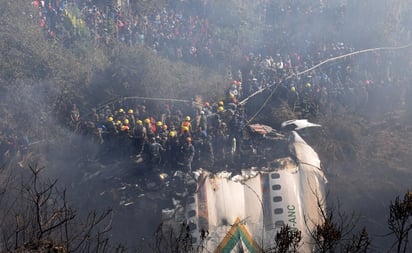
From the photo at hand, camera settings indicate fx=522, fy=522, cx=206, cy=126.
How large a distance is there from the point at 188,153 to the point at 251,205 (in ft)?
9.69

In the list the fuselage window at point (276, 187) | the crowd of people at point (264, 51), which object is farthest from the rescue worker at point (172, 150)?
the crowd of people at point (264, 51)

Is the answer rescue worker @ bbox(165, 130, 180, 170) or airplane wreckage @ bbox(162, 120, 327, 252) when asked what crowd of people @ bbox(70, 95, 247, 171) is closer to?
rescue worker @ bbox(165, 130, 180, 170)

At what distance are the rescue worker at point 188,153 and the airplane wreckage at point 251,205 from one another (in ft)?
1.43

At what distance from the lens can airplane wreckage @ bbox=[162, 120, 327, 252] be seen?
16.6 meters

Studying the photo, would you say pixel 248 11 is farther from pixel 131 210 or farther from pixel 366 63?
pixel 131 210

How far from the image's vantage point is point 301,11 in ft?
110

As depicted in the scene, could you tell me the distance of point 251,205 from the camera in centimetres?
1719

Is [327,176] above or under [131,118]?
under

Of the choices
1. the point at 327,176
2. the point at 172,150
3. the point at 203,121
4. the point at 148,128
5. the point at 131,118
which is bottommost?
the point at 327,176

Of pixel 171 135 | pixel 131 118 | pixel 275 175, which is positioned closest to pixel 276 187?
pixel 275 175

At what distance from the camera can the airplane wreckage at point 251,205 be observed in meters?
16.6

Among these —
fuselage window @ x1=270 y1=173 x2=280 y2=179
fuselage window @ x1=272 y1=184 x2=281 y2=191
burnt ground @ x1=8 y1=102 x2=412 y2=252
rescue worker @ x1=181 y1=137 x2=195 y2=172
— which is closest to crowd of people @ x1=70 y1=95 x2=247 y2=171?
rescue worker @ x1=181 y1=137 x2=195 y2=172

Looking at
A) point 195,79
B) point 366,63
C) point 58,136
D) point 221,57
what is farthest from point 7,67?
point 366,63

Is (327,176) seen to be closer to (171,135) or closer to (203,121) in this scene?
(203,121)
